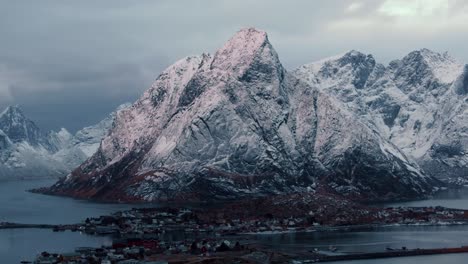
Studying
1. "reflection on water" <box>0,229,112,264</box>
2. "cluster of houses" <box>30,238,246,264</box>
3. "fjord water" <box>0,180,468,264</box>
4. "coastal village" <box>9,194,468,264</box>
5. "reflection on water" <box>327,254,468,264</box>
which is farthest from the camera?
"fjord water" <box>0,180,468,264</box>

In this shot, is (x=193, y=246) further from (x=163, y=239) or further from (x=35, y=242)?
(x=35, y=242)

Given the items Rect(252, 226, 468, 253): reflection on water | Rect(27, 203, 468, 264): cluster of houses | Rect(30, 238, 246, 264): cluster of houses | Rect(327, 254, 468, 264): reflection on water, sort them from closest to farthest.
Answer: Rect(30, 238, 246, 264): cluster of houses, Rect(327, 254, 468, 264): reflection on water, Rect(27, 203, 468, 264): cluster of houses, Rect(252, 226, 468, 253): reflection on water

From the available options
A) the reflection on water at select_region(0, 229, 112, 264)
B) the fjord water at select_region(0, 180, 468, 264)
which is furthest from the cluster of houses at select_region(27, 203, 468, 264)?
the fjord water at select_region(0, 180, 468, 264)

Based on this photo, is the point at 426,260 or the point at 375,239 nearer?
the point at 426,260

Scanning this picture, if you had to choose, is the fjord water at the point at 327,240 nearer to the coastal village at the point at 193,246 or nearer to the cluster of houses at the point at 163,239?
the coastal village at the point at 193,246

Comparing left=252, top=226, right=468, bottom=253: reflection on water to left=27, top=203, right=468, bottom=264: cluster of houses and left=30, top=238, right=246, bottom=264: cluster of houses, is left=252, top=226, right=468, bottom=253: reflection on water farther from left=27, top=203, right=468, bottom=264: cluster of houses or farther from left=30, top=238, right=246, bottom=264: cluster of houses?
left=30, top=238, right=246, bottom=264: cluster of houses

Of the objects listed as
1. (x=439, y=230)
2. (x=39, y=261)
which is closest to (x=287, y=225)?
(x=439, y=230)

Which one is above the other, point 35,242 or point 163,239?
point 35,242

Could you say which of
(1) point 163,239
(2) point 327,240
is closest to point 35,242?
(1) point 163,239

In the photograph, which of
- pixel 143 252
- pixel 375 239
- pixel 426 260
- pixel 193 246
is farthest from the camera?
pixel 375 239

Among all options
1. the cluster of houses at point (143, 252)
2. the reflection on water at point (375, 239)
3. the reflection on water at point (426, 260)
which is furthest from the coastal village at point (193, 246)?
the reflection on water at point (375, 239)

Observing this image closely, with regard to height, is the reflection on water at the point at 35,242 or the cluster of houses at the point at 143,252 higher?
the reflection on water at the point at 35,242

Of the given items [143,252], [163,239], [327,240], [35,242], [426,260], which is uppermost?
[35,242]
